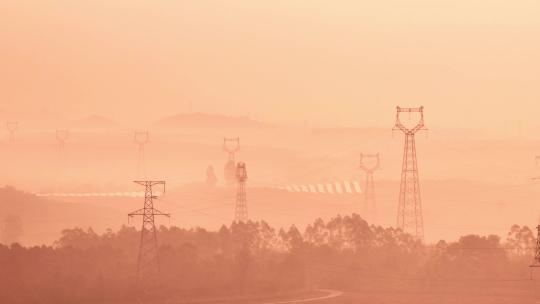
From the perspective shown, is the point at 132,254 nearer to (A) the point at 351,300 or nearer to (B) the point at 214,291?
(B) the point at 214,291

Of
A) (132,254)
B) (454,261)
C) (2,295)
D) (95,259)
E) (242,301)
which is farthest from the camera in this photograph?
(132,254)

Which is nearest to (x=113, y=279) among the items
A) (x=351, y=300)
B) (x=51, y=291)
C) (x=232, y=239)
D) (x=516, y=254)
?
(x=51, y=291)

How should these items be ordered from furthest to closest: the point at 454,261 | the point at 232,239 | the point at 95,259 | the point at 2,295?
the point at 232,239, the point at 454,261, the point at 95,259, the point at 2,295

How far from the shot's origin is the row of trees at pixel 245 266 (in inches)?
5689

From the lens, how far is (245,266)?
532 feet

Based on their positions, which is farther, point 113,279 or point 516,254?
point 516,254

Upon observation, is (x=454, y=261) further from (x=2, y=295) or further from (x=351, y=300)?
(x=2, y=295)

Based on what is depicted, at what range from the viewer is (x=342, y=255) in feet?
615

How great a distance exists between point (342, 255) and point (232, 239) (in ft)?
69.8

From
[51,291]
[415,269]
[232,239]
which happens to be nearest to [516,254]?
[415,269]

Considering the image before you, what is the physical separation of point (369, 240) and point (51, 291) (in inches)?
2745

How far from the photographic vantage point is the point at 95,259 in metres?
160

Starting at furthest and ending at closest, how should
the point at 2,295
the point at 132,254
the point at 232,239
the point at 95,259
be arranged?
the point at 232,239 < the point at 132,254 < the point at 95,259 < the point at 2,295

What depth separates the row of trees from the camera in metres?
144
